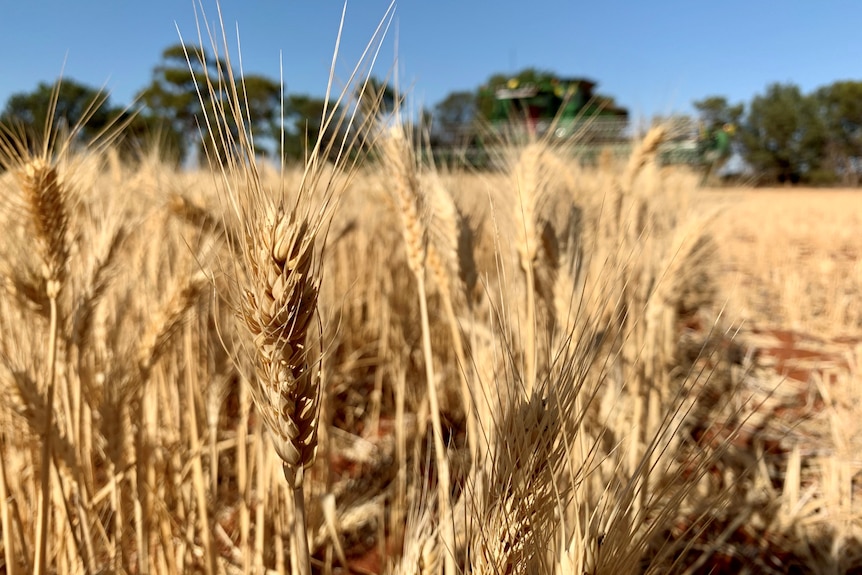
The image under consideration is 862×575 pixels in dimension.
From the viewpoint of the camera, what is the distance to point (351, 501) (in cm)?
180

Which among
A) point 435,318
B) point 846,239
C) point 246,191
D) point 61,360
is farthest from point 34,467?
point 846,239

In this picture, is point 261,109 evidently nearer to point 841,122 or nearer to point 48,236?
point 48,236

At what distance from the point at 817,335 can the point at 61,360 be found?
3.88 meters

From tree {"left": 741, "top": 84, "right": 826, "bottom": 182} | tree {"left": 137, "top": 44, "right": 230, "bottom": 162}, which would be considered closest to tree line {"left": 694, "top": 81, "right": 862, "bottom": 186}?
tree {"left": 741, "top": 84, "right": 826, "bottom": 182}

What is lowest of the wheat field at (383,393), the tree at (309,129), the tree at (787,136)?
the wheat field at (383,393)

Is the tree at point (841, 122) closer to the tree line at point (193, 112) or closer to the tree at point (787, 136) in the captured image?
the tree at point (787, 136)

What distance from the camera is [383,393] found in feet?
8.61

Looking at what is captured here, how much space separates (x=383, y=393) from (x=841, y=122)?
1519 inches

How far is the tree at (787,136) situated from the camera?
30250mm

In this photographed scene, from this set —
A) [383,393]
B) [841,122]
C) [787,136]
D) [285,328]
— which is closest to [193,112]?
[285,328]

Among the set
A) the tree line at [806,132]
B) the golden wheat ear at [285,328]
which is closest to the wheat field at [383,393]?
the golden wheat ear at [285,328]

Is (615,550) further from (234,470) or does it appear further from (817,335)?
(817,335)

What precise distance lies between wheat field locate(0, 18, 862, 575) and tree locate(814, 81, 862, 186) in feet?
111

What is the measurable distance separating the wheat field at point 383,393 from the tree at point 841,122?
111ft
